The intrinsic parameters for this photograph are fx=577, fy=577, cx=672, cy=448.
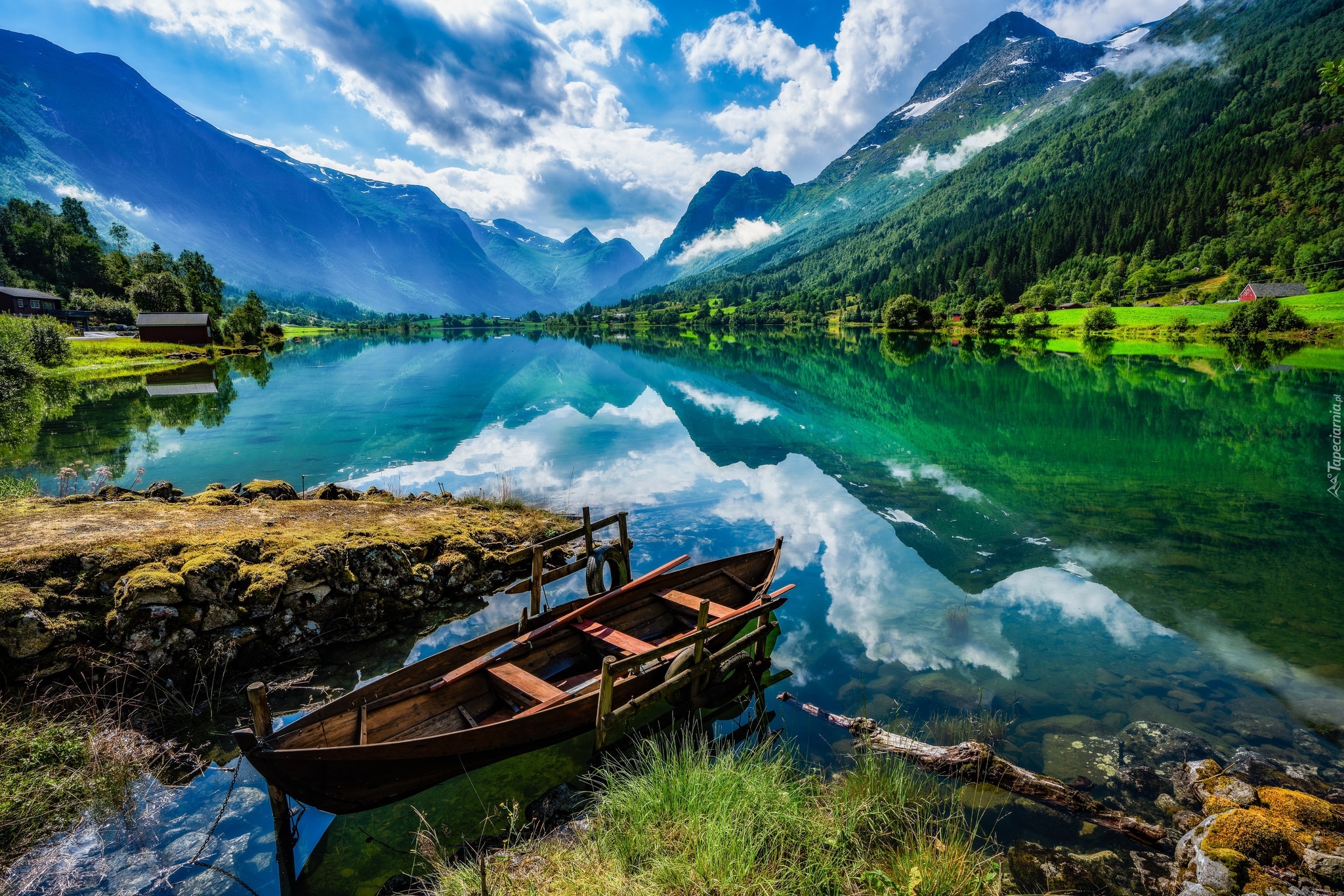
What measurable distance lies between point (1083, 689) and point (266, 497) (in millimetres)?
22219

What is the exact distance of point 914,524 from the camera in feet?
68.1

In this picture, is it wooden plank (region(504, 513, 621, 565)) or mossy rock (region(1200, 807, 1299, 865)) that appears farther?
wooden plank (region(504, 513, 621, 565))

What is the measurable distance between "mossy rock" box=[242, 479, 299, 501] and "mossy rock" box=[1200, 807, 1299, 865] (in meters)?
22.4

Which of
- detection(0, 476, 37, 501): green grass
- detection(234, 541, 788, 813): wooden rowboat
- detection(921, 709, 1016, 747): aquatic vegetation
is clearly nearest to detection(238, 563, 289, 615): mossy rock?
detection(234, 541, 788, 813): wooden rowboat

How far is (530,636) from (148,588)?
22.9ft

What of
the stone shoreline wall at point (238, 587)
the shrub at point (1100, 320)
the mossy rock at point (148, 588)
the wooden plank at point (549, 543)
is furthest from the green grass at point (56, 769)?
the shrub at point (1100, 320)

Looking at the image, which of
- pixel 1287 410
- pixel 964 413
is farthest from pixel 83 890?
pixel 1287 410

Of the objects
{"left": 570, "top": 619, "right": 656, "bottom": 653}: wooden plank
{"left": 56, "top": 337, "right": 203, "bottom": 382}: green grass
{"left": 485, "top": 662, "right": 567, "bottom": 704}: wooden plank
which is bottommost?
{"left": 570, "top": 619, "right": 656, "bottom": 653}: wooden plank

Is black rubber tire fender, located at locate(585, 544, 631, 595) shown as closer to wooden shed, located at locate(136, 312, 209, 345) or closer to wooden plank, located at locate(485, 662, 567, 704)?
wooden plank, located at locate(485, 662, 567, 704)

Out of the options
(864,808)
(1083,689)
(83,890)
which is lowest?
(1083,689)

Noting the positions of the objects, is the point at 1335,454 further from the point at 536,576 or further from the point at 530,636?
the point at 530,636

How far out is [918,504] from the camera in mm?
22891

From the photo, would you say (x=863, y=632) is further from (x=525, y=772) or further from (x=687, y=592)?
(x=525, y=772)

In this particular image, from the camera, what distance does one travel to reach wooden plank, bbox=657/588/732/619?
12.0m
